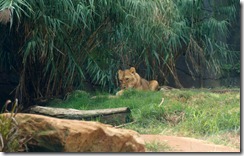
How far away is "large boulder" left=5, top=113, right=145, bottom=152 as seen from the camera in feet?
13.0

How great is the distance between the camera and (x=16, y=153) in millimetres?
4078

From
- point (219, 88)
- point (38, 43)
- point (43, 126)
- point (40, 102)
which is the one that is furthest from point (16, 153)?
point (219, 88)

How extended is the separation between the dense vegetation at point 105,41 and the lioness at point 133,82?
70 millimetres

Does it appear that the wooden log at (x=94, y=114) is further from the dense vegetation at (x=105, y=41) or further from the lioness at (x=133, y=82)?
the dense vegetation at (x=105, y=41)

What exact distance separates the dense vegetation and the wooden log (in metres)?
0.61

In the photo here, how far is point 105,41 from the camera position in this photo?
5.96 meters

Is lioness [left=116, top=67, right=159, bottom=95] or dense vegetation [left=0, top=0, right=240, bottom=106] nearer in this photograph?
lioness [left=116, top=67, right=159, bottom=95]

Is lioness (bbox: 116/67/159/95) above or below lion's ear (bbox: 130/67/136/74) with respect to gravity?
below

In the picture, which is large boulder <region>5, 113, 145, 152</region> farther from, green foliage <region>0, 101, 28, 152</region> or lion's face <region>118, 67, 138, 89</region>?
lion's face <region>118, 67, 138, 89</region>

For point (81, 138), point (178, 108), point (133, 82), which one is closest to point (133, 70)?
point (133, 82)

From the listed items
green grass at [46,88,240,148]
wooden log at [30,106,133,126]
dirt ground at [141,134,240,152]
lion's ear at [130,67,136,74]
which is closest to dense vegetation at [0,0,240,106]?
lion's ear at [130,67,136,74]

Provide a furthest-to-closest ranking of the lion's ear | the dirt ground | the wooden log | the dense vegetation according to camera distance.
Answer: the lion's ear < the dense vegetation < the wooden log < the dirt ground

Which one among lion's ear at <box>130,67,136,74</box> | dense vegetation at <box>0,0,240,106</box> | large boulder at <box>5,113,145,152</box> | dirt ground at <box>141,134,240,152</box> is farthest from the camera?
lion's ear at <box>130,67,136,74</box>

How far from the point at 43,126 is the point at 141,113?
1.12 m
